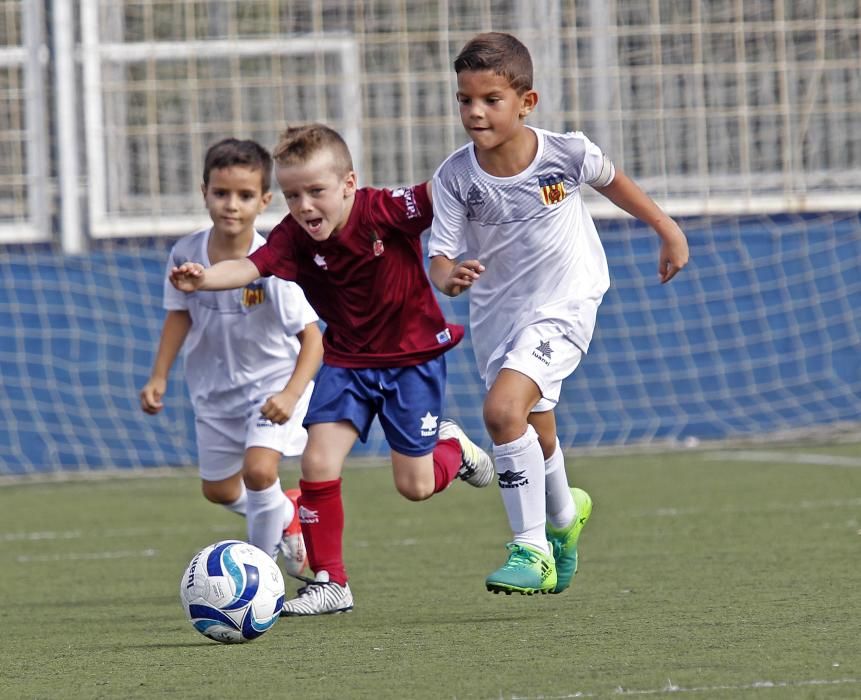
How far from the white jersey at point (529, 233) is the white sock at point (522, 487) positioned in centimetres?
39

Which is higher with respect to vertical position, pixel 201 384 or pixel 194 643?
pixel 201 384

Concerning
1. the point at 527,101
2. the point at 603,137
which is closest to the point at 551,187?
the point at 527,101

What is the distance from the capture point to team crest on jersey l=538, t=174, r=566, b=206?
4703 millimetres

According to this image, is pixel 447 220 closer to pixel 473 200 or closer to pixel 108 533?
pixel 473 200

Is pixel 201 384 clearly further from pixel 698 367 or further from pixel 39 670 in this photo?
pixel 698 367

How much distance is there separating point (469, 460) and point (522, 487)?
2.78 ft

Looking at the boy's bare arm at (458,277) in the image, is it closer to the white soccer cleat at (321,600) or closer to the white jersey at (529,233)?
the white jersey at (529,233)

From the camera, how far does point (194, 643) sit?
421cm

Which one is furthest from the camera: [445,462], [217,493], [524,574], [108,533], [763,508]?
[108,533]

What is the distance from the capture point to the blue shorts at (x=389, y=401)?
4844mm

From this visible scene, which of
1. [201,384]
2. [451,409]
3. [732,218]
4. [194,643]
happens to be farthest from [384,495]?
[194,643]

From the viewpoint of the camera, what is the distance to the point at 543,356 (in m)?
4.62

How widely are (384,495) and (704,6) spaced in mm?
4350

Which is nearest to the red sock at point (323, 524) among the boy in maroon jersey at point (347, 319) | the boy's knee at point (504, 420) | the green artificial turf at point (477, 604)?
the boy in maroon jersey at point (347, 319)
